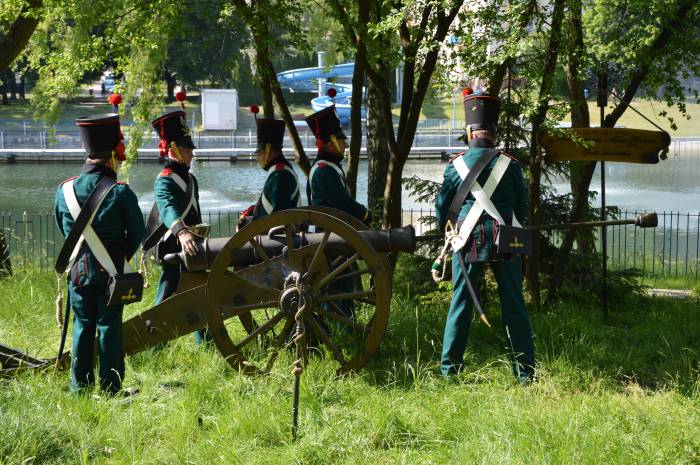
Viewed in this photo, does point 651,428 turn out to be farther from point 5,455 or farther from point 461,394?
point 5,455

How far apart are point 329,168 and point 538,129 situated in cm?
165

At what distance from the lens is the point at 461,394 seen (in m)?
5.44

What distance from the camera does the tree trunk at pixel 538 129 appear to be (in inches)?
271

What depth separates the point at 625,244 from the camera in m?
12.1

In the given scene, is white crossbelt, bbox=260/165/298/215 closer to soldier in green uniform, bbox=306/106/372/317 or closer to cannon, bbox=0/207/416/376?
soldier in green uniform, bbox=306/106/372/317

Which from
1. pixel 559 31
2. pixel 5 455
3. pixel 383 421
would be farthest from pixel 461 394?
pixel 559 31

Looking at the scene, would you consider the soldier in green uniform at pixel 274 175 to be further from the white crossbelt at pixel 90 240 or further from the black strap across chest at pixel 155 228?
the white crossbelt at pixel 90 240

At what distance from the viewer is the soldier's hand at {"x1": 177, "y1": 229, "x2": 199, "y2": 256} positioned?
19.8 ft

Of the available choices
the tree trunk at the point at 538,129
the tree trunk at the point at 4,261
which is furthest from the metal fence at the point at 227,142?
the tree trunk at the point at 538,129

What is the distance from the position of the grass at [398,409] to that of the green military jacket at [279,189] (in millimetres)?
1198

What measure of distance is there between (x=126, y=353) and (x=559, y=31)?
378cm

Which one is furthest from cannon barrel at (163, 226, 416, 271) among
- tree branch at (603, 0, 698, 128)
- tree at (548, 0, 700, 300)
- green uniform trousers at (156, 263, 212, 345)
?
tree branch at (603, 0, 698, 128)

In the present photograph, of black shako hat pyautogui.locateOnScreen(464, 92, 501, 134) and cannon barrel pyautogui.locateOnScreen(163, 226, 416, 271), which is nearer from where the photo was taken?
cannon barrel pyautogui.locateOnScreen(163, 226, 416, 271)

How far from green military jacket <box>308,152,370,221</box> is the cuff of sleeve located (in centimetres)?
116
